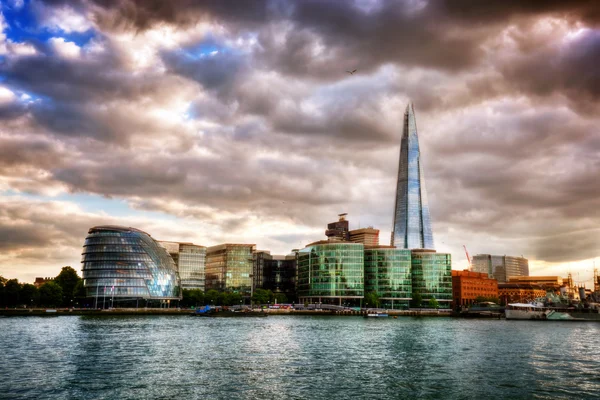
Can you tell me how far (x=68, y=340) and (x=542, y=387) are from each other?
66.5 meters

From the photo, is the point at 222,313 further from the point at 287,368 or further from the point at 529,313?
the point at 287,368

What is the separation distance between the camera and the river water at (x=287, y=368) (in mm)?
43625

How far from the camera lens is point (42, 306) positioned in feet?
602

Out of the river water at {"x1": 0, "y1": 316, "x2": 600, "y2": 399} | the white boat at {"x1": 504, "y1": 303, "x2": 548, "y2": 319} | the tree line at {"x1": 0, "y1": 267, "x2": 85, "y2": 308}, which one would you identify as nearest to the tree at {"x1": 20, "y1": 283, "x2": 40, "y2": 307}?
the tree line at {"x1": 0, "y1": 267, "x2": 85, "y2": 308}

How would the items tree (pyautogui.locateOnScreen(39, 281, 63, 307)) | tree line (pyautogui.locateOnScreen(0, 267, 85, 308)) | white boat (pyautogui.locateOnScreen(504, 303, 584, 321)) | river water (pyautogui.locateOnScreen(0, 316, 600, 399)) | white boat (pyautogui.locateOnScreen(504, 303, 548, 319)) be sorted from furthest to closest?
white boat (pyautogui.locateOnScreen(504, 303, 548, 319)), white boat (pyautogui.locateOnScreen(504, 303, 584, 321)), tree (pyautogui.locateOnScreen(39, 281, 63, 307)), tree line (pyautogui.locateOnScreen(0, 267, 85, 308)), river water (pyautogui.locateOnScreen(0, 316, 600, 399))

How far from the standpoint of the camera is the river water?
43.6 m

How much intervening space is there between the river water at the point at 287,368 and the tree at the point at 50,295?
335 feet

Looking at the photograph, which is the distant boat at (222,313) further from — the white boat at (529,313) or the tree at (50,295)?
the white boat at (529,313)

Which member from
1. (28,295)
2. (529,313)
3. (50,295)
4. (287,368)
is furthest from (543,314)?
(28,295)

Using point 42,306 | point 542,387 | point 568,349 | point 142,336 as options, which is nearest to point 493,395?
point 542,387

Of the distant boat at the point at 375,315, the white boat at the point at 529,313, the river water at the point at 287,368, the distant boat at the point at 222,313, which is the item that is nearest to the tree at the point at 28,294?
the distant boat at the point at 222,313

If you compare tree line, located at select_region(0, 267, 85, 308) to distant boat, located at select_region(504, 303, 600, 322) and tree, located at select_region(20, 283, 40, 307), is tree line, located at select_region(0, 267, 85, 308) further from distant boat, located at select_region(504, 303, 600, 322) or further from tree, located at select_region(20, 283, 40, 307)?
distant boat, located at select_region(504, 303, 600, 322)

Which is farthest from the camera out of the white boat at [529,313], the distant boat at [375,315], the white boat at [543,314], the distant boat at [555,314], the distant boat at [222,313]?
the white boat at [529,313]

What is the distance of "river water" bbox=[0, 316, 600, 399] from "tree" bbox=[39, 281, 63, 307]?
10213 centimetres
